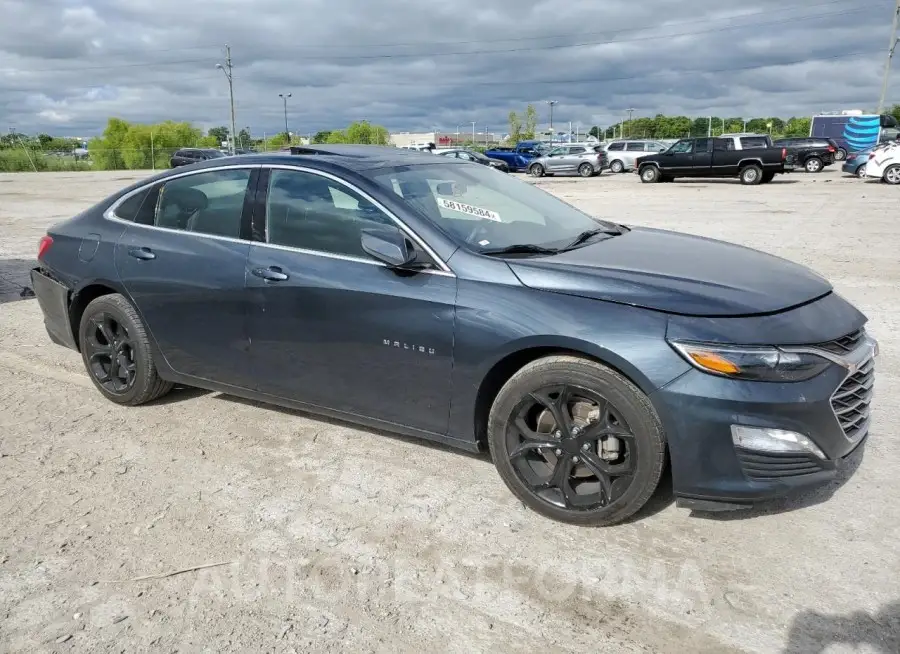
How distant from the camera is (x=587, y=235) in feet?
13.1

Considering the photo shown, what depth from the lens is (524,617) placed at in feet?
8.45

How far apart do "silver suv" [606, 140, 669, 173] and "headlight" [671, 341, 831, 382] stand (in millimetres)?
38742

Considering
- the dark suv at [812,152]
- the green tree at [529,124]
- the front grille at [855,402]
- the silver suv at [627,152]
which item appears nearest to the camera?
the front grille at [855,402]

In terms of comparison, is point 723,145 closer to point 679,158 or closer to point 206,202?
point 679,158

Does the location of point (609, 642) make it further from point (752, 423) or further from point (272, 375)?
point (272, 375)

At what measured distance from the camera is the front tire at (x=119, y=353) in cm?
436

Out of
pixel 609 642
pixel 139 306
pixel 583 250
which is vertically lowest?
pixel 609 642

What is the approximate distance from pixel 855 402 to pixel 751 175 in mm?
25699

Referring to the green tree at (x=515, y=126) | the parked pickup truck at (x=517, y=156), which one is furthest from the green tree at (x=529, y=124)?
the parked pickup truck at (x=517, y=156)

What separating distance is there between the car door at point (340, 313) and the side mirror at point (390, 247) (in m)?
0.09

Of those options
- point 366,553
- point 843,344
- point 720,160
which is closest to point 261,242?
point 366,553

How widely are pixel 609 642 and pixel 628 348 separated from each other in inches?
43.0

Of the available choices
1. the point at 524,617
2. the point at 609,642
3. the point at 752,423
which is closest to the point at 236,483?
the point at 524,617

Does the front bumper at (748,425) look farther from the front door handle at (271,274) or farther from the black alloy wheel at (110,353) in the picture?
the black alloy wheel at (110,353)
